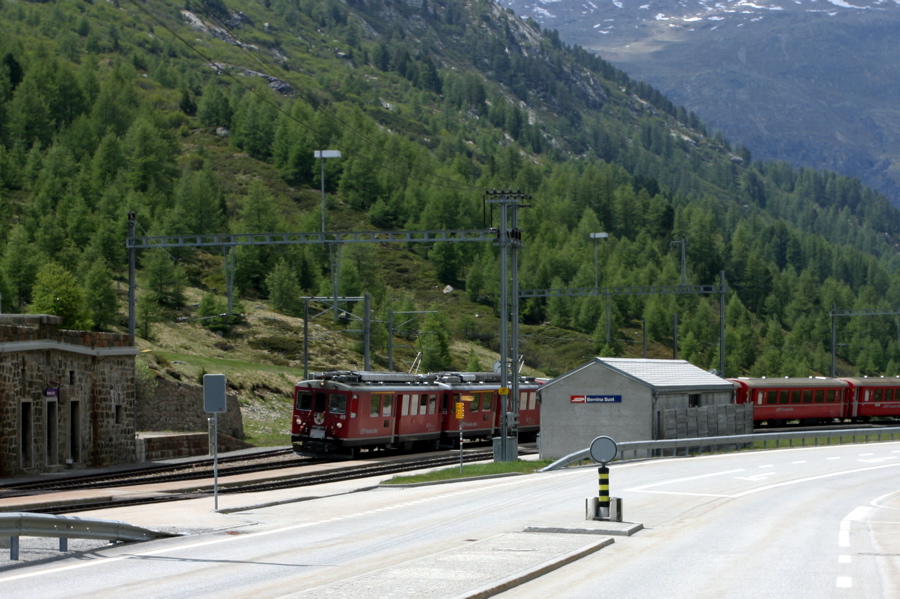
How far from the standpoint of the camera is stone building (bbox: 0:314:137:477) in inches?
1275

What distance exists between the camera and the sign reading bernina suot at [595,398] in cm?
4303

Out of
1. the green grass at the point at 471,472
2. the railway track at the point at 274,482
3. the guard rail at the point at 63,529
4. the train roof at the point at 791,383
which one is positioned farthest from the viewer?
the train roof at the point at 791,383

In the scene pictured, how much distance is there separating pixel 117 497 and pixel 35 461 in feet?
30.1

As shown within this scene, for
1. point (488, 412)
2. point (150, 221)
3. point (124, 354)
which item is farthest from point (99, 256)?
point (124, 354)

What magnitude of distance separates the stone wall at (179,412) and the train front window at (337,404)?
27.7 ft

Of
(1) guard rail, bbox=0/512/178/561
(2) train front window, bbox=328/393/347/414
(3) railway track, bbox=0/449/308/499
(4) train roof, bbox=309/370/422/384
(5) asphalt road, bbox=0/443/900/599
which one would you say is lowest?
(3) railway track, bbox=0/449/308/499

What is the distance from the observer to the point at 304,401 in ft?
141

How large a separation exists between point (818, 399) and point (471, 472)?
40.6 metres

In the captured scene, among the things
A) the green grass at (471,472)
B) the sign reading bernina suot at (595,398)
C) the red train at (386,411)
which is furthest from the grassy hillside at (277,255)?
the green grass at (471,472)

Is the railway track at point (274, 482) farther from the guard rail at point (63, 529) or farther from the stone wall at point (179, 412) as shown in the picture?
the stone wall at point (179, 412)

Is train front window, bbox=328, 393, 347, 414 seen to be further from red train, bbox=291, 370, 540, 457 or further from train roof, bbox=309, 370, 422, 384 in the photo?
train roof, bbox=309, 370, 422, 384

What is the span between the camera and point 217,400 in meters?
24.1

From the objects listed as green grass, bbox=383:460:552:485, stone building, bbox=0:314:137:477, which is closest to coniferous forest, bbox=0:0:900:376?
stone building, bbox=0:314:137:477

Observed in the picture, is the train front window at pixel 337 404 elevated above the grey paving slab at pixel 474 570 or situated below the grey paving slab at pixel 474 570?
above
